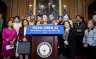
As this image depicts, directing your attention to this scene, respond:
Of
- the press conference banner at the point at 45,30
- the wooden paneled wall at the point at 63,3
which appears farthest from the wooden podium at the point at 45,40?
the wooden paneled wall at the point at 63,3

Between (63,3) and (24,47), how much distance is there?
5.30 metres

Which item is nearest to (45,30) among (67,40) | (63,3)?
(67,40)

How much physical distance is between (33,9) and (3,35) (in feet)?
13.3

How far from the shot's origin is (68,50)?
757 cm

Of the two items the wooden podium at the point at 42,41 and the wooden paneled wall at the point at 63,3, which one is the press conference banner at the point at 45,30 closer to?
the wooden podium at the point at 42,41

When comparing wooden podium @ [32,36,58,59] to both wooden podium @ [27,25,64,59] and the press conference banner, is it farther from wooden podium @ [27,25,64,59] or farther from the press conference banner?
the press conference banner

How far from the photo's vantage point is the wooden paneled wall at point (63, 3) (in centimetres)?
1200

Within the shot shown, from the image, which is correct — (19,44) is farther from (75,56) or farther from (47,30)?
(75,56)

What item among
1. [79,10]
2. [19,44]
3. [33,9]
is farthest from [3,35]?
[79,10]

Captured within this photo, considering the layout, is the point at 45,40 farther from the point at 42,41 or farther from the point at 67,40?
the point at 67,40

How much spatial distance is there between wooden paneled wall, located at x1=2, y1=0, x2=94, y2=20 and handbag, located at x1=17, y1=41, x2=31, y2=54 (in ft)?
15.7

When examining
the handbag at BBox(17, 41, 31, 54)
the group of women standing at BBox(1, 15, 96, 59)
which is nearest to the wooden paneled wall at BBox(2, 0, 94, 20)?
the group of women standing at BBox(1, 15, 96, 59)

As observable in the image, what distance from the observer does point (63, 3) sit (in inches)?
475

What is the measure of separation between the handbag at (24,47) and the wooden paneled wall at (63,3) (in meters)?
4.79
